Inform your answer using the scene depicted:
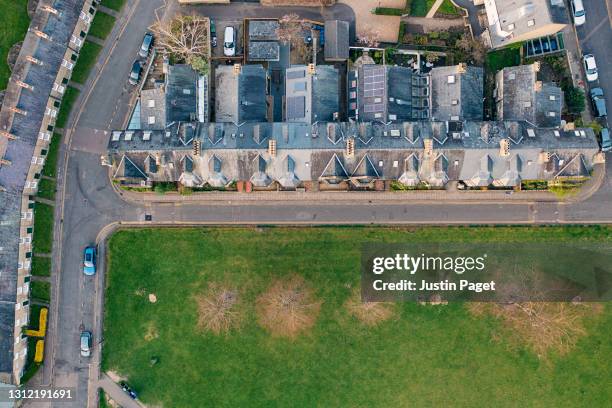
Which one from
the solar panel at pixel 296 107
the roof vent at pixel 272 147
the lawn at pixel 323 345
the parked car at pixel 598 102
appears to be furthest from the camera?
the lawn at pixel 323 345

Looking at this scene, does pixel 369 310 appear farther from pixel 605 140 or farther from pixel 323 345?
pixel 605 140

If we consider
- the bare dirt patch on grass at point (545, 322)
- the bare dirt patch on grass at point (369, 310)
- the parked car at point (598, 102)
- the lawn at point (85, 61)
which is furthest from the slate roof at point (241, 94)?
the parked car at point (598, 102)

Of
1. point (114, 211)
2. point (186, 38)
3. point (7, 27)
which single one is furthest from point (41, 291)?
point (186, 38)

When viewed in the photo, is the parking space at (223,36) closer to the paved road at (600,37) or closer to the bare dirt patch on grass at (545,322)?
the paved road at (600,37)

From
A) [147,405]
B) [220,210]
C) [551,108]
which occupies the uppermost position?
[551,108]

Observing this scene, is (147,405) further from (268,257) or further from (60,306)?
(268,257)

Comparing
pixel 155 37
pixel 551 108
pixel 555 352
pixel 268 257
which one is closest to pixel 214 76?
pixel 155 37
